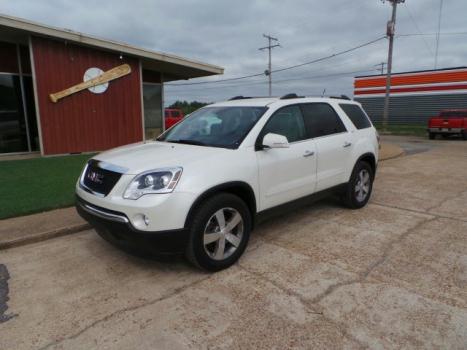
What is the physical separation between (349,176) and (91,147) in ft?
29.9

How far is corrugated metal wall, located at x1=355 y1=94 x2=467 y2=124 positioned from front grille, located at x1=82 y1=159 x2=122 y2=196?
3348 centimetres

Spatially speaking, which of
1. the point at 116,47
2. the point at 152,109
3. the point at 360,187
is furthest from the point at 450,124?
the point at 116,47

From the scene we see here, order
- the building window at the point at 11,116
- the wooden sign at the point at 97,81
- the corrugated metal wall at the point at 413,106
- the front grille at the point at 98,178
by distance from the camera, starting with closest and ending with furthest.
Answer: the front grille at the point at 98,178
the wooden sign at the point at 97,81
the building window at the point at 11,116
the corrugated metal wall at the point at 413,106

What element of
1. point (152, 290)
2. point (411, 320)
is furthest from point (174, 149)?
point (411, 320)

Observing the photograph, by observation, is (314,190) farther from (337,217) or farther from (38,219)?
(38,219)

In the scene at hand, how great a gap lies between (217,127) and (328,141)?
163 centimetres

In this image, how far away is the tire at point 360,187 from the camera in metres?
5.52

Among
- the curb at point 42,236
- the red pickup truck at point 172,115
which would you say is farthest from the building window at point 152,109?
the curb at point 42,236

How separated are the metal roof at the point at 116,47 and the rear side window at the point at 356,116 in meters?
8.35

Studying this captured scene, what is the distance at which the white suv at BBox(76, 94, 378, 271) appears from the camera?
3.17 meters

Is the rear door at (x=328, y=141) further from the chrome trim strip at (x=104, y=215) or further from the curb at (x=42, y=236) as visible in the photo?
the curb at (x=42, y=236)

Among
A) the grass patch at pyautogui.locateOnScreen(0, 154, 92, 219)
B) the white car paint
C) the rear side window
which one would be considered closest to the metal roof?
the grass patch at pyautogui.locateOnScreen(0, 154, 92, 219)

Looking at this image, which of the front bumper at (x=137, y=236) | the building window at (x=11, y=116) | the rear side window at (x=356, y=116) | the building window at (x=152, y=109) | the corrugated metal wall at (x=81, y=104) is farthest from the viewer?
the building window at (x=152, y=109)

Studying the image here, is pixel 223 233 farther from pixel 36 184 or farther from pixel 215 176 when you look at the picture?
pixel 36 184
